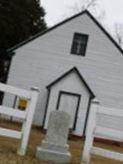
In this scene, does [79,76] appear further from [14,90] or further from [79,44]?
[14,90]

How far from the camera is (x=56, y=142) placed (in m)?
10.7

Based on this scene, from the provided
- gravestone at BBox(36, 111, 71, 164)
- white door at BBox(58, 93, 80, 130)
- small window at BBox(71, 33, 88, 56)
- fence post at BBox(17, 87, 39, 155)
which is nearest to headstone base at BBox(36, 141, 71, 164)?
gravestone at BBox(36, 111, 71, 164)

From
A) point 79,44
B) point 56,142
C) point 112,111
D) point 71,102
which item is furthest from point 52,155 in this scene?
point 79,44

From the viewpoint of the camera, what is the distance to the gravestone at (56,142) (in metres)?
10.5

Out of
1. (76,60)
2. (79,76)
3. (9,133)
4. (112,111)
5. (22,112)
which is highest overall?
(76,60)

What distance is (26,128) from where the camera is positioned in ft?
34.9

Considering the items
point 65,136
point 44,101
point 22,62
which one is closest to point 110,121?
point 44,101

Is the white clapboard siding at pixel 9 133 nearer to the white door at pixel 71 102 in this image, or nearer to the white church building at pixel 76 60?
the white door at pixel 71 102

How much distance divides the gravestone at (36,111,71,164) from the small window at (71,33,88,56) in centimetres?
1747

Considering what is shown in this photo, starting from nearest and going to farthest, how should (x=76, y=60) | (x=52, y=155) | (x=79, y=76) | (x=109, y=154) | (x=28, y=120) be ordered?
(x=109, y=154) < (x=52, y=155) < (x=28, y=120) < (x=79, y=76) < (x=76, y=60)

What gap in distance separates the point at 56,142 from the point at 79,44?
17796 millimetres

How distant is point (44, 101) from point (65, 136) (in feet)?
57.1

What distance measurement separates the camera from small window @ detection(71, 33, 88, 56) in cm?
2818

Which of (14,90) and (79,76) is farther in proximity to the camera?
(79,76)
